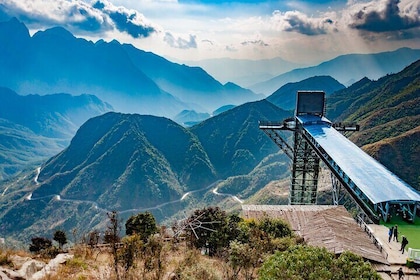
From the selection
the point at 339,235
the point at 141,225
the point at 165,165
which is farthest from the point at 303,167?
the point at 165,165

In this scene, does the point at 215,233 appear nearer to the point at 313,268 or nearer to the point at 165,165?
the point at 313,268

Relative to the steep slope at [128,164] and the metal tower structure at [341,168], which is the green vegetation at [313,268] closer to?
the metal tower structure at [341,168]

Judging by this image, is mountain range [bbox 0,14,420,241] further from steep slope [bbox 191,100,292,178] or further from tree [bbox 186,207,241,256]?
tree [bbox 186,207,241,256]

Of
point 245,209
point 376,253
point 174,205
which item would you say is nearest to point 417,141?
point 245,209

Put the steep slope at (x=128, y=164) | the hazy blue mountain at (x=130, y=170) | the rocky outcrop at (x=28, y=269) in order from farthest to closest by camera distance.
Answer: the steep slope at (x=128, y=164) < the hazy blue mountain at (x=130, y=170) < the rocky outcrop at (x=28, y=269)

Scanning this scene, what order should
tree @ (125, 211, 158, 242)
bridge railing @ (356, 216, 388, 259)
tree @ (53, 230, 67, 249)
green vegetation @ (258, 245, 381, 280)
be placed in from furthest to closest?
tree @ (125, 211, 158, 242), tree @ (53, 230, 67, 249), bridge railing @ (356, 216, 388, 259), green vegetation @ (258, 245, 381, 280)

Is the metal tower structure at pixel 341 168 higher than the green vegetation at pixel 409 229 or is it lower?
higher

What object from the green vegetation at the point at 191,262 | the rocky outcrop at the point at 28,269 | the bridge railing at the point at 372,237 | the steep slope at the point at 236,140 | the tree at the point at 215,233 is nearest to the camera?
the green vegetation at the point at 191,262

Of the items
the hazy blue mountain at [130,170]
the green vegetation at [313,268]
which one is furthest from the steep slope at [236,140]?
the green vegetation at [313,268]

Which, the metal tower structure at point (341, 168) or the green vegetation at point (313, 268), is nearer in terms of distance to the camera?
the green vegetation at point (313, 268)

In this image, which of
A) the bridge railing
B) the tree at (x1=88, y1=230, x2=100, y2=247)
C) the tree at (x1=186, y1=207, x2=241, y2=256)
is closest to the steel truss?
the bridge railing

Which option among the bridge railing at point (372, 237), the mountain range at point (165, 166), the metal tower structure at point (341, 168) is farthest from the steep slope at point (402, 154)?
the bridge railing at point (372, 237)
